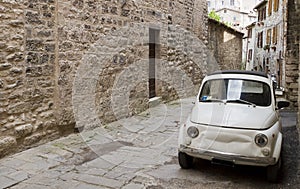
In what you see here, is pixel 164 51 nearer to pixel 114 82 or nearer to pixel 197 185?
pixel 114 82

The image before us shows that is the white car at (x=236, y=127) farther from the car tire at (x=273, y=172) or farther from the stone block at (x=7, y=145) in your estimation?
the stone block at (x=7, y=145)

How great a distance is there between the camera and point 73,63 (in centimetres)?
541

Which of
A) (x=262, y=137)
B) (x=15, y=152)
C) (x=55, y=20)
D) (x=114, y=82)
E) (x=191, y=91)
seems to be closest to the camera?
(x=262, y=137)

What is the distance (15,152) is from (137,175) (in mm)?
1833

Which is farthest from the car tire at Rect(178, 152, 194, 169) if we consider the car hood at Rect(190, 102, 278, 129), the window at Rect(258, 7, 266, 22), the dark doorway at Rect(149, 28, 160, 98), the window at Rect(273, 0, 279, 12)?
the window at Rect(258, 7, 266, 22)

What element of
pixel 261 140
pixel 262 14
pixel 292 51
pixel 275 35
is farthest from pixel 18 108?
pixel 262 14

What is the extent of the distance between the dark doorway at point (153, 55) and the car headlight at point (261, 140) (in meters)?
5.23

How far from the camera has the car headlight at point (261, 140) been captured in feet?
11.5

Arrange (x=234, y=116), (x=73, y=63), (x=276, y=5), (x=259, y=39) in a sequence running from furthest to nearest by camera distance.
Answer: (x=259, y=39) → (x=276, y=5) → (x=73, y=63) → (x=234, y=116)

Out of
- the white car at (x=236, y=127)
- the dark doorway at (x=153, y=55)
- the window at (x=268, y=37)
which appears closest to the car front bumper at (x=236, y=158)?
the white car at (x=236, y=127)

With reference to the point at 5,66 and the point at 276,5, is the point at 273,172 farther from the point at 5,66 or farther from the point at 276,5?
the point at 276,5

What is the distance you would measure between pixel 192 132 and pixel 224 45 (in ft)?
40.9

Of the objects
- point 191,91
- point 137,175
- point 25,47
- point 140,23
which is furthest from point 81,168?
point 191,91

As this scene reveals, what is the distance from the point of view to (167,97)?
9.52m
